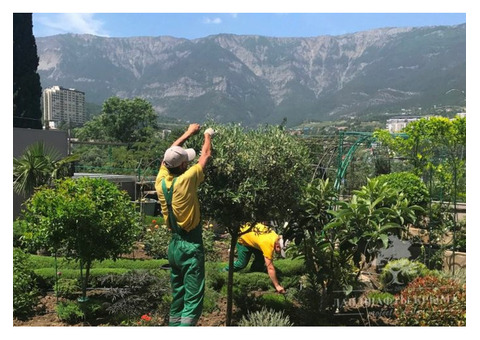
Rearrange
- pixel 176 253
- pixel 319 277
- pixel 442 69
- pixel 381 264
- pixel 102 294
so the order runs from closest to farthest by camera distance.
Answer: pixel 176 253 < pixel 319 277 < pixel 102 294 < pixel 381 264 < pixel 442 69

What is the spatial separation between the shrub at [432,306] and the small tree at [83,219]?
350cm

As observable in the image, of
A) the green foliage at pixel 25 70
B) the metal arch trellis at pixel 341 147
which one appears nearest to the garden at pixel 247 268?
the metal arch trellis at pixel 341 147

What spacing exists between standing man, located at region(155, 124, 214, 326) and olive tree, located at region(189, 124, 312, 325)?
35 centimetres

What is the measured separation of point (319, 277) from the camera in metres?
5.44

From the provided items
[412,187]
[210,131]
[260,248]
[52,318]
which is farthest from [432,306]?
[412,187]

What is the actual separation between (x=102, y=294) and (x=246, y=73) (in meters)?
188

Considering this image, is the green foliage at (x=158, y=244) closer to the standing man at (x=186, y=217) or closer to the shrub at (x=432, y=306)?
the standing man at (x=186, y=217)

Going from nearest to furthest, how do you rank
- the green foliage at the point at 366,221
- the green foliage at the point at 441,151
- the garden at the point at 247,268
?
1. the garden at the point at 247,268
2. the green foliage at the point at 366,221
3. the green foliage at the point at 441,151

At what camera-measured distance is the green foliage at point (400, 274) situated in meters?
6.45

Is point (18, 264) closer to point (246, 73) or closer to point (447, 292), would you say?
point (447, 292)

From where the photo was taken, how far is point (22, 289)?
18.4 ft

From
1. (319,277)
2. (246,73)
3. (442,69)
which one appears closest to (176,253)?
(319,277)

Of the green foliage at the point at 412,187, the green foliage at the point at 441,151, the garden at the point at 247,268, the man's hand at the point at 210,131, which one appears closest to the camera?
the man's hand at the point at 210,131

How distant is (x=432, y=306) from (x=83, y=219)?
4109 millimetres
